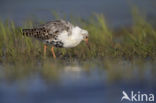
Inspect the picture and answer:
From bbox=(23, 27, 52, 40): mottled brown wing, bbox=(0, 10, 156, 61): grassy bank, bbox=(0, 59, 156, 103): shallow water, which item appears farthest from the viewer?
bbox=(23, 27, 52, 40): mottled brown wing

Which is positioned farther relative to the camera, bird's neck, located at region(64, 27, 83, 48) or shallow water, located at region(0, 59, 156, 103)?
bird's neck, located at region(64, 27, 83, 48)

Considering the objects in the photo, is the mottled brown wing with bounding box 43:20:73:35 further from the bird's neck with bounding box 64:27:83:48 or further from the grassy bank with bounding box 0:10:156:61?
the grassy bank with bounding box 0:10:156:61

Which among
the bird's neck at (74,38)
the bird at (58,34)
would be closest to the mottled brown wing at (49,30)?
the bird at (58,34)

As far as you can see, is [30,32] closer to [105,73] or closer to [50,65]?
[50,65]

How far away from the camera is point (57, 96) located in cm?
696

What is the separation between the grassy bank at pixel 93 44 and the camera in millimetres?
10844

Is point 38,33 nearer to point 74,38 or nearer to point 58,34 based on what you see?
point 58,34

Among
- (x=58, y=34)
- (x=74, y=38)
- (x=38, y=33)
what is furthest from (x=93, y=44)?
(x=38, y=33)

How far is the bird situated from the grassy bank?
0.65ft

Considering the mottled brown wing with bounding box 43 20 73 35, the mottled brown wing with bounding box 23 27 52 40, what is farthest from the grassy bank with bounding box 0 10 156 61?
the mottled brown wing with bounding box 43 20 73 35

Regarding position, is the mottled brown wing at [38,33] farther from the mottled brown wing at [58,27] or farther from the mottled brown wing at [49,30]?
the mottled brown wing at [58,27]

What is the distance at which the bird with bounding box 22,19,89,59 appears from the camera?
1102 cm

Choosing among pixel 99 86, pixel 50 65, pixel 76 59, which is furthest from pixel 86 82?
pixel 76 59

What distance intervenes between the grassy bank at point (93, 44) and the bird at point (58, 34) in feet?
0.65
